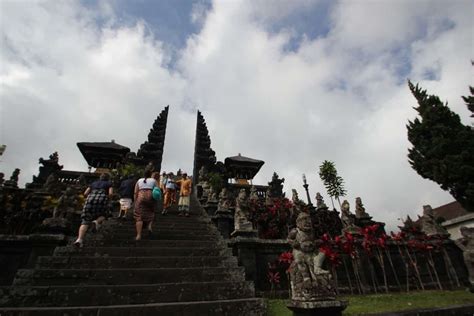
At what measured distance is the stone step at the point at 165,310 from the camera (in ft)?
10.4

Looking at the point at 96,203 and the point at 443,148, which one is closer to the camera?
the point at 96,203

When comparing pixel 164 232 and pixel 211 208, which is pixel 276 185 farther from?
pixel 164 232

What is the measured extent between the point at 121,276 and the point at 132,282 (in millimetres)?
228

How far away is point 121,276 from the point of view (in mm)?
4320

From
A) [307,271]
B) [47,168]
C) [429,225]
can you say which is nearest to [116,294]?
[307,271]

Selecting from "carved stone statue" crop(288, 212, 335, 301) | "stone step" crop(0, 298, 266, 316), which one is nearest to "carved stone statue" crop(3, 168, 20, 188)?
"stone step" crop(0, 298, 266, 316)

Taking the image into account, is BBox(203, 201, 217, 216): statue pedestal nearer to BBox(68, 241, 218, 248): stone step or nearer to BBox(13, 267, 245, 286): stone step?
BBox(68, 241, 218, 248): stone step

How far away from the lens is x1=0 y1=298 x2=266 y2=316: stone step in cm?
318

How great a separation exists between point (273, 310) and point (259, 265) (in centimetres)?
155

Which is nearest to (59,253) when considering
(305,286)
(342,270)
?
(305,286)

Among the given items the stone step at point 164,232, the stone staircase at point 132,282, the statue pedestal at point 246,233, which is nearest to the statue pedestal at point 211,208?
the stone step at point 164,232

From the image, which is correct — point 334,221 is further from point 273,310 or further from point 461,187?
point 461,187

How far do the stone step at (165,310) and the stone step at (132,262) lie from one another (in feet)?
4.23

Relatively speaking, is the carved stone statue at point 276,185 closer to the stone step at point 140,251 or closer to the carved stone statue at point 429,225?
the carved stone statue at point 429,225
